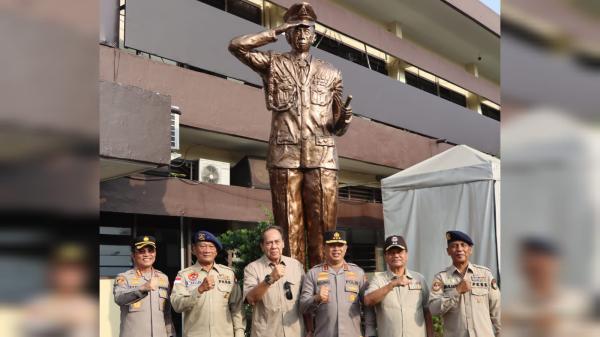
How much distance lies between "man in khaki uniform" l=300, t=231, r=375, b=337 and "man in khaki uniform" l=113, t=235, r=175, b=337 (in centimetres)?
98

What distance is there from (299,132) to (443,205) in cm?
501

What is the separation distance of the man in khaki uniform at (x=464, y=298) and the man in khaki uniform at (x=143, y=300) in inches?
67.6

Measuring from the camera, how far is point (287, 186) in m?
4.47

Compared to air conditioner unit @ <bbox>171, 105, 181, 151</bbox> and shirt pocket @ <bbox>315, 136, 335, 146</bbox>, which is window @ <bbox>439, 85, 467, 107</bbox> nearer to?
air conditioner unit @ <bbox>171, 105, 181, 151</bbox>

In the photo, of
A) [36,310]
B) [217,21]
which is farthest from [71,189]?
[217,21]

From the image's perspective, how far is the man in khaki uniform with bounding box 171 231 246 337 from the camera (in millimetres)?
4156

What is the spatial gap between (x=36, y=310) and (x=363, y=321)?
3.92 metres

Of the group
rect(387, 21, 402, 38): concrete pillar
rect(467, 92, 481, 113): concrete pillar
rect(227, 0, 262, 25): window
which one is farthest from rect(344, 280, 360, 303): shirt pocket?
rect(467, 92, 481, 113): concrete pillar

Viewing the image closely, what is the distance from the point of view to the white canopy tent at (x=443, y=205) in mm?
8242

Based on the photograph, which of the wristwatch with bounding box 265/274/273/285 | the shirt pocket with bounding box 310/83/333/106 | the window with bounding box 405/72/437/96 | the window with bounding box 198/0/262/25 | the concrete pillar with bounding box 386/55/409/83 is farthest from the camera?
the window with bounding box 405/72/437/96

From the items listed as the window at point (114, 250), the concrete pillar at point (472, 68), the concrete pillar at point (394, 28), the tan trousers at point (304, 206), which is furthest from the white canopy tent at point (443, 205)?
the concrete pillar at point (472, 68)

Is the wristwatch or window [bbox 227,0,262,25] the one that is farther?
window [bbox 227,0,262,25]

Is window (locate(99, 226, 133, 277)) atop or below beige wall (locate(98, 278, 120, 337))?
atop

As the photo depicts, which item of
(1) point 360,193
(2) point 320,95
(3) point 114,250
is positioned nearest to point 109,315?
(3) point 114,250
